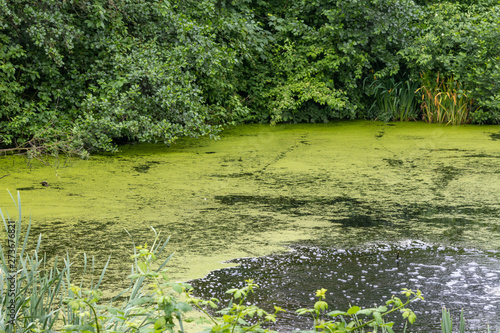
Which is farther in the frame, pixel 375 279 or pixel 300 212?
pixel 300 212

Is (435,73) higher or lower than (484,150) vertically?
higher

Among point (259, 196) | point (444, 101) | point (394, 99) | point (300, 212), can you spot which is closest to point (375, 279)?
point (300, 212)

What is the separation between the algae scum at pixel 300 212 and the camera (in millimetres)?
2529

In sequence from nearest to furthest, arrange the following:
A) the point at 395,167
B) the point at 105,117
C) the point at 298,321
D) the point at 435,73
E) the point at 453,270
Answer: the point at 298,321 < the point at 453,270 < the point at 395,167 < the point at 105,117 < the point at 435,73

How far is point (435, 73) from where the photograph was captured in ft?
21.2

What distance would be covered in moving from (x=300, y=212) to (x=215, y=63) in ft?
7.55

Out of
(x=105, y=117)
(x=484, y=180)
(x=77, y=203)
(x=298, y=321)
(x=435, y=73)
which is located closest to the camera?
(x=298, y=321)

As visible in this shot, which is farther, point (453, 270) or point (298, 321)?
point (453, 270)

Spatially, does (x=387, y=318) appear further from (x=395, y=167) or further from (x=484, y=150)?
(x=484, y=150)

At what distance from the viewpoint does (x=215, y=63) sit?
528 cm

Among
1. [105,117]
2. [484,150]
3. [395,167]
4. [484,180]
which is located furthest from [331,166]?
[105,117]

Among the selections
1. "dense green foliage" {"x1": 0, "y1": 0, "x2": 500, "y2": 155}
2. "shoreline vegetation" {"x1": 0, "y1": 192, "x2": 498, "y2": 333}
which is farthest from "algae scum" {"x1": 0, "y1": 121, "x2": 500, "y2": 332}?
"shoreline vegetation" {"x1": 0, "y1": 192, "x2": 498, "y2": 333}

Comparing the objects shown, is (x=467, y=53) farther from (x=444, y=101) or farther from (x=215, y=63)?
(x=215, y=63)

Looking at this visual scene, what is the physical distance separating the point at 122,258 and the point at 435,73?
16.0 feet
